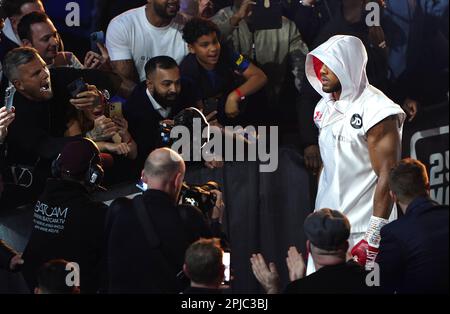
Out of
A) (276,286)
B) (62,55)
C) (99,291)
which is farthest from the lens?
(62,55)

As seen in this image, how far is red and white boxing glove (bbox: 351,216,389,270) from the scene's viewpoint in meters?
7.48

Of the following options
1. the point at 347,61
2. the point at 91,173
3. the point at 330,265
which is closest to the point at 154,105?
the point at 91,173

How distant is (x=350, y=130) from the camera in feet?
25.3

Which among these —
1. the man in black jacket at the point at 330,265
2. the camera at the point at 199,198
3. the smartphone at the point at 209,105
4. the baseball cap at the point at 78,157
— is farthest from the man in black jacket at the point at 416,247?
the smartphone at the point at 209,105

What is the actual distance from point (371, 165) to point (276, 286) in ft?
4.06

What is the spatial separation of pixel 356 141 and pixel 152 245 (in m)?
1.55

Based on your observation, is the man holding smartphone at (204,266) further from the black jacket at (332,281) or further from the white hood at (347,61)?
the white hood at (347,61)

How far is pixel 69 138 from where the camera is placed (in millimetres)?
7969

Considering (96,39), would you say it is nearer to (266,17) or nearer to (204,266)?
(266,17)

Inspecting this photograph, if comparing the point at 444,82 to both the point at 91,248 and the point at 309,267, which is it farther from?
the point at 91,248

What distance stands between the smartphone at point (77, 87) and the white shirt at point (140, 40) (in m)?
0.51

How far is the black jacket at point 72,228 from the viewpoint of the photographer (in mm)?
7148
